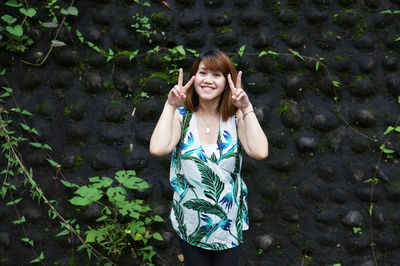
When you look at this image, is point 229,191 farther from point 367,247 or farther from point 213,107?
point 367,247

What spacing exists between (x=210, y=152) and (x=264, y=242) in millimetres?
1182

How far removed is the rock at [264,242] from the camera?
2.61 metres

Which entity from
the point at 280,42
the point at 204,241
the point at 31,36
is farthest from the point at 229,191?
the point at 31,36

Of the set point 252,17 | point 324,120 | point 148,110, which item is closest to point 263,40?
point 252,17

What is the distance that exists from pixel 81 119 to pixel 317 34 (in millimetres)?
1803

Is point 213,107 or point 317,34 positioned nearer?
point 213,107

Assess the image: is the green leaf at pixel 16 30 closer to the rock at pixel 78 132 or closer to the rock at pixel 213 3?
the rock at pixel 78 132

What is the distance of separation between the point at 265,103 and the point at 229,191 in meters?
1.08

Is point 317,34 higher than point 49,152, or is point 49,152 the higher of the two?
point 317,34

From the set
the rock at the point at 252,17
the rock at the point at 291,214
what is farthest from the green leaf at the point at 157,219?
the rock at the point at 252,17

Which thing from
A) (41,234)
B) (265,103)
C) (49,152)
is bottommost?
(41,234)

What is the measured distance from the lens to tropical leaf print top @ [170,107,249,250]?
1.72m

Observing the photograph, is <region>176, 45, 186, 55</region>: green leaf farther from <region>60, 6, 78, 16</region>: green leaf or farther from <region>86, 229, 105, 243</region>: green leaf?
<region>86, 229, 105, 243</region>: green leaf

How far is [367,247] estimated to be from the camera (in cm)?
260
